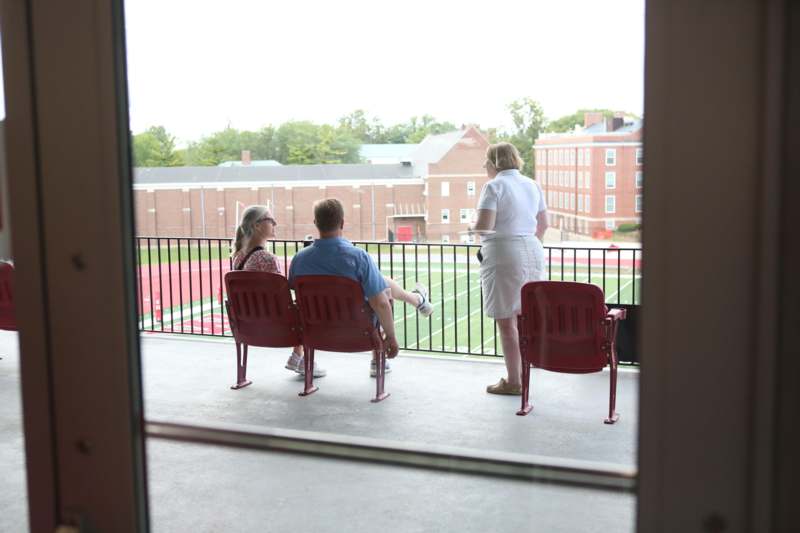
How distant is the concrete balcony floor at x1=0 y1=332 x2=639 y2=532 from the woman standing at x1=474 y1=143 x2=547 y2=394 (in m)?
0.48

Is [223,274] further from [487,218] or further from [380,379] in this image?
[487,218]

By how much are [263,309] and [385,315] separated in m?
0.63

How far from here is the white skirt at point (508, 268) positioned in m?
3.84

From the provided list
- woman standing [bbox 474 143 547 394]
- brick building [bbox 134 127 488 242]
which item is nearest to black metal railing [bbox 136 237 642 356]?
woman standing [bbox 474 143 547 394]

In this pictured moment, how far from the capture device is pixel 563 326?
11.5 ft

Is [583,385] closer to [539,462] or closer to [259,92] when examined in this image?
[539,462]

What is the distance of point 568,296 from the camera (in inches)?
135

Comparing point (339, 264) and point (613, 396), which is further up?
point (339, 264)

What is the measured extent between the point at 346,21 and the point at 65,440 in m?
14.8

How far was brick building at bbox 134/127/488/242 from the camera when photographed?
37.4ft

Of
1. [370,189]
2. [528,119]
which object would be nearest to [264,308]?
[528,119]

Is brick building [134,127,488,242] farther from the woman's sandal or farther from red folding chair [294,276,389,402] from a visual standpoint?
the woman's sandal

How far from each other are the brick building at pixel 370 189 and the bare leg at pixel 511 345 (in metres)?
5.37

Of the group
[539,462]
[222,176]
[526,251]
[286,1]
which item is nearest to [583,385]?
[526,251]
